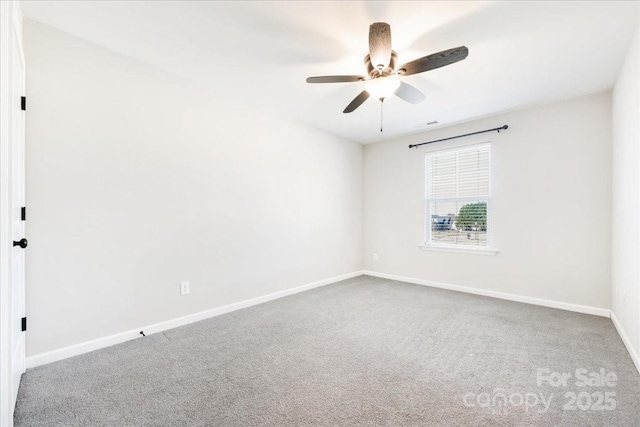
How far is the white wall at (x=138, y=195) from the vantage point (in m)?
2.07

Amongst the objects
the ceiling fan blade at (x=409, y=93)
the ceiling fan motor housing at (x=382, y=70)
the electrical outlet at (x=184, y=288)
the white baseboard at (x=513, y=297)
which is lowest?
the white baseboard at (x=513, y=297)

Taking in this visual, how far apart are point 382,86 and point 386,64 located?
0.16m

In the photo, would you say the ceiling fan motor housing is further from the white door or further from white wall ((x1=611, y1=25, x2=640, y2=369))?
the white door

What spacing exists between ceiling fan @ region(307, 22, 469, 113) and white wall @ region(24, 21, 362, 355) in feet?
5.04

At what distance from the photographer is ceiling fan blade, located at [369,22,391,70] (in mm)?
1765

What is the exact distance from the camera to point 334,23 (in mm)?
1967

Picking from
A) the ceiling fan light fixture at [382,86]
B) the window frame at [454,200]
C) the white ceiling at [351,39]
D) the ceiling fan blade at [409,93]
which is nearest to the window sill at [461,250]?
the window frame at [454,200]

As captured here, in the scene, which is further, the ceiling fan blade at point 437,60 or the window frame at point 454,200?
the window frame at point 454,200

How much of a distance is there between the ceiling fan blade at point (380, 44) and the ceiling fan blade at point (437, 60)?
0.17 m

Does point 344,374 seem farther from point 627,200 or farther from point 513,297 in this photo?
point 513,297

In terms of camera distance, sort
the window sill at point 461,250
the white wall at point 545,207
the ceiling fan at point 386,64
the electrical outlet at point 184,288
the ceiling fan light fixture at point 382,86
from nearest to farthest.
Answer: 1. the ceiling fan at point 386,64
2. the ceiling fan light fixture at point 382,86
3. the electrical outlet at point 184,288
4. the white wall at point 545,207
5. the window sill at point 461,250

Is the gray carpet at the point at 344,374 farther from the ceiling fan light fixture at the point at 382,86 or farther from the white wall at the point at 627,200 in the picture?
the ceiling fan light fixture at the point at 382,86

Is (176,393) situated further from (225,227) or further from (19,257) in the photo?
(225,227)

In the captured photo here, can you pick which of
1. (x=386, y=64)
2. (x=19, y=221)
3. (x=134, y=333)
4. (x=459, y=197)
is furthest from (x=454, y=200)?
(x=19, y=221)
